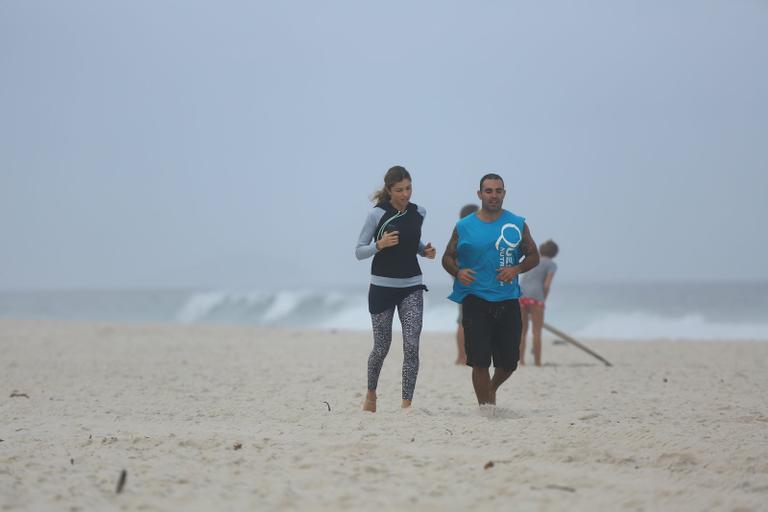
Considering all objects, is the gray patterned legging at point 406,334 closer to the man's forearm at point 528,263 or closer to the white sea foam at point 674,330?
the man's forearm at point 528,263

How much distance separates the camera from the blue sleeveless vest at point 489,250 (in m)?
5.43

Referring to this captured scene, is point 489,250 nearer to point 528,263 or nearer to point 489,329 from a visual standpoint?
point 528,263

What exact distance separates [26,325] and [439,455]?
17.7 m

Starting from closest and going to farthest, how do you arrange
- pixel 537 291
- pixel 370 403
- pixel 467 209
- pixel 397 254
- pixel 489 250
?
pixel 489 250, pixel 397 254, pixel 370 403, pixel 467 209, pixel 537 291

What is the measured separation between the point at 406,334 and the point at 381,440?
3.60ft

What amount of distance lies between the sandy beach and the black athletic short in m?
0.44

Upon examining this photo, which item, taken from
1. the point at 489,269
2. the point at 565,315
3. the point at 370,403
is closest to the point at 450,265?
the point at 489,269

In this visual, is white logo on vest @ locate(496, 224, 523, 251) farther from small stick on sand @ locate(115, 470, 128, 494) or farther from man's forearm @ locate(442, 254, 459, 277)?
small stick on sand @ locate(115, 470, 128, 494)

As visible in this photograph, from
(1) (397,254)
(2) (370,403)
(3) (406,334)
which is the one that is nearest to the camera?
(1) (397,254)

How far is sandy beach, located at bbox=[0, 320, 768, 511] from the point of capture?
3600 millimetres

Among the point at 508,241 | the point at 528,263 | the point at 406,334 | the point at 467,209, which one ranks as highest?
the point at 467,209

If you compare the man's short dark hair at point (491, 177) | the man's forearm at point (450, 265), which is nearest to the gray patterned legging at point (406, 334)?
the man's forearm at point (450, 265)

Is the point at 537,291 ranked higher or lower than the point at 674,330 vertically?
higher

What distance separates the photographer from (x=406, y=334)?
5.65 metres
